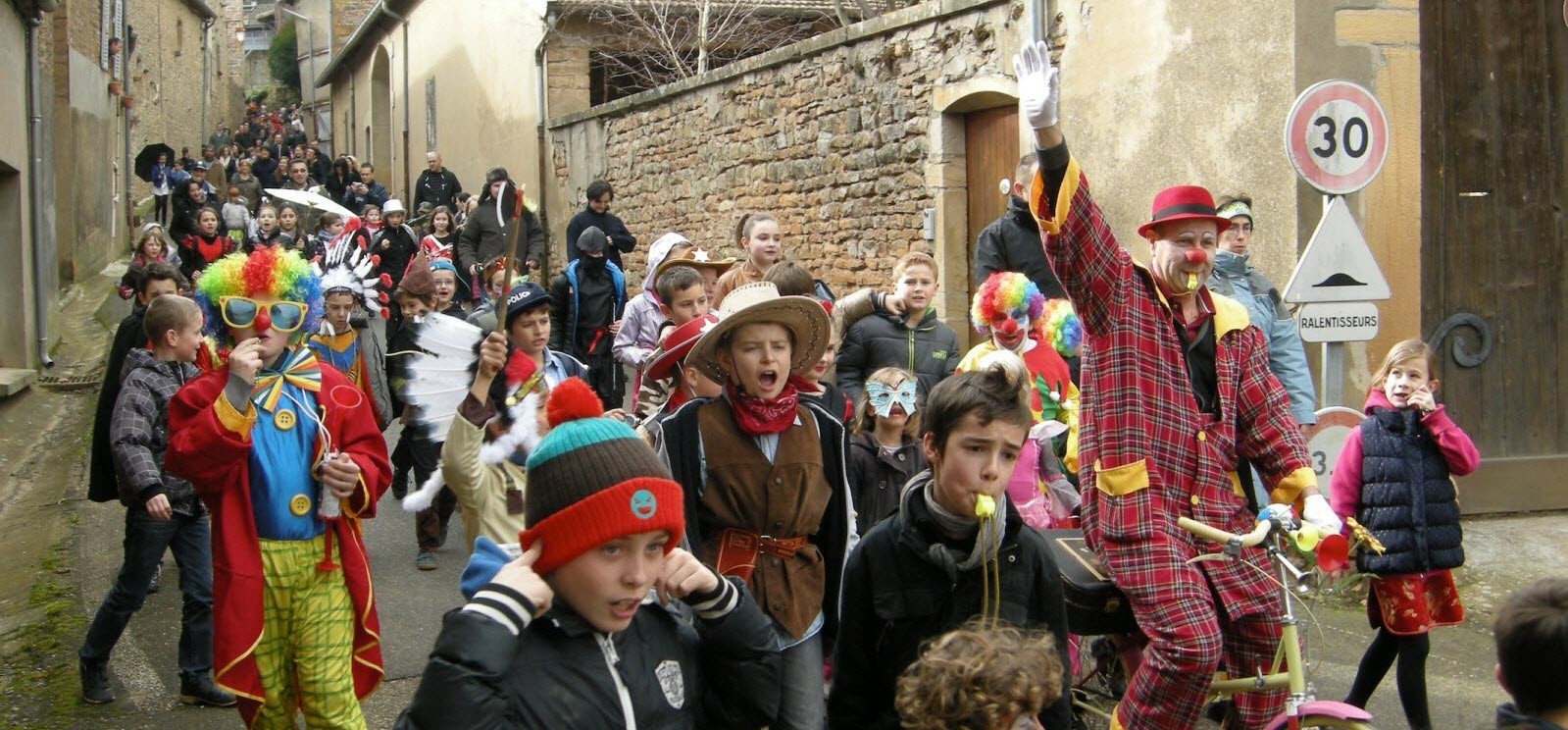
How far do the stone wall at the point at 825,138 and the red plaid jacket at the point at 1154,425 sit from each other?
657 centimetres

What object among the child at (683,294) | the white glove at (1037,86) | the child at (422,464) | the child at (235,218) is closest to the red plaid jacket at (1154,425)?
the white glove at (1037,86)

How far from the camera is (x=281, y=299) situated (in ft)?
15.1

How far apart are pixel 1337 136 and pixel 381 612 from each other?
491 centimetres

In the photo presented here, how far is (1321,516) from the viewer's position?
3.96m

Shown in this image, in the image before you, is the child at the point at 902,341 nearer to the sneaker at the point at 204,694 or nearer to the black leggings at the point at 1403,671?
the black leggings at the point at 1403,671

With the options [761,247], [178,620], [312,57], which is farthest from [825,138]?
[312,57]

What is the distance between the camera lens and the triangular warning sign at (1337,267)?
266 inches

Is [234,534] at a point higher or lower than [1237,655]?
higher

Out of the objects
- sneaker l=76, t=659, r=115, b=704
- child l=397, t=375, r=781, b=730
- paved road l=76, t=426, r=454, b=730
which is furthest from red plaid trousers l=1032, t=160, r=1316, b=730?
sneaker l=76, t=659, r=115, b=704

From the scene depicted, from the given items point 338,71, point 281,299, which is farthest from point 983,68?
point 338,71

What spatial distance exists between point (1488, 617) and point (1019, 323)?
2.93 meters

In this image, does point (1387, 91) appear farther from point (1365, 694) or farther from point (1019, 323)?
point (1365, 694)

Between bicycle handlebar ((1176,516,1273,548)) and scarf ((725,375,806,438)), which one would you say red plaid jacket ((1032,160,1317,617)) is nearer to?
bicycle handlebar ((1176,516,1273,548))

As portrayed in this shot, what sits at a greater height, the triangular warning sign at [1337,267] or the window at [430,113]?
the window at [430,113]
